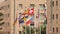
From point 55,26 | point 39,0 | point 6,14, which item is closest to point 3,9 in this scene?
point 6,14

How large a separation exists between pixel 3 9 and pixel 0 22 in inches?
134

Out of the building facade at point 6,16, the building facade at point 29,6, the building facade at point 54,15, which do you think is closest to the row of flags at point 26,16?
the building facade at point 54,15

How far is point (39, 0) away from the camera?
Result: 40938 millimetres

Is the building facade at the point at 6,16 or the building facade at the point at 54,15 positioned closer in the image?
the building facade at the point at 54,15

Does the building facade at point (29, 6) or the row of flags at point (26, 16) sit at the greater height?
the building facade at point (29, 6)

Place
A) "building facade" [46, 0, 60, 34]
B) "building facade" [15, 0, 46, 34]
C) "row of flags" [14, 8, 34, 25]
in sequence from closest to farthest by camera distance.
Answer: "row of flags" [14, 8, 34, 25]
"building facade" [46, 0, 60, 34]
"building facade" [15, 0, 46, 34]

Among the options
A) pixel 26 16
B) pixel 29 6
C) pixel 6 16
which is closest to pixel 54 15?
pixel 29 6

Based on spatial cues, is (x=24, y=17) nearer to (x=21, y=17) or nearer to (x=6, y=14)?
(x=21, y=17)

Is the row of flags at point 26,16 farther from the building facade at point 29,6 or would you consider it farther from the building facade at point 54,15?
the building facade at point 29,6

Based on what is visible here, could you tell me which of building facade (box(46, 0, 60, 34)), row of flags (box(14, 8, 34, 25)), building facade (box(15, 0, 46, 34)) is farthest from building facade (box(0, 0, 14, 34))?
row of flags (box(14, 8, 34, 25))

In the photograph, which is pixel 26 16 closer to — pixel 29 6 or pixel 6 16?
pixel 29 6

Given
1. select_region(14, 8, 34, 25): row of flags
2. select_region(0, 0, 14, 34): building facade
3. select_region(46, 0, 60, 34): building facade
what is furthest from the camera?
select_region(0, 0, 14, 34): building facade

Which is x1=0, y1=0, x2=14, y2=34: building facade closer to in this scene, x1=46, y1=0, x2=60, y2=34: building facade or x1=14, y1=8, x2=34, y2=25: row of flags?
x1=46, y1=0, x2=60, y2=34: building facade

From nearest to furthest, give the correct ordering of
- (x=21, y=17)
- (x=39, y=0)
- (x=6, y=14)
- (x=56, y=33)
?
(x=21, y=17) < (x=56, y=33) < (x=39, y=0) < (x=6, y=14)
